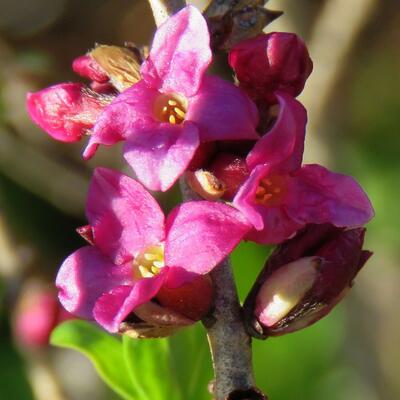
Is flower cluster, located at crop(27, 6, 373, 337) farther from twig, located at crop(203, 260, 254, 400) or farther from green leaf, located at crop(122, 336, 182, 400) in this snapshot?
green leaf, located at crop(122, 336, 182, 400)

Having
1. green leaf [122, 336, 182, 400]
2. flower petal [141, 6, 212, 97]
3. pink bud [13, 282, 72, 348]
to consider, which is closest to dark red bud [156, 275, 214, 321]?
flower petal [141, 6, 212, 97]

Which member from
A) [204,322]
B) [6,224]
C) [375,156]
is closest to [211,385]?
[204,322]

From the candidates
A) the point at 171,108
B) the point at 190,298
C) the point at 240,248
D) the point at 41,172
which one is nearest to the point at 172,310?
the point at 190,298

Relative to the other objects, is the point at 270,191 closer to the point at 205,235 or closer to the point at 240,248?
the point at 205,235

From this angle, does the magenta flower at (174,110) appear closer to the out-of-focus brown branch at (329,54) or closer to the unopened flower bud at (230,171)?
the unopened flower bud at (230,171)

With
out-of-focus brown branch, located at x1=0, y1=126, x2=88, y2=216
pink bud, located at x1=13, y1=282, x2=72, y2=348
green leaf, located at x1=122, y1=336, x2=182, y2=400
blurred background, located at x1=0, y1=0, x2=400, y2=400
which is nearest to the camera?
green leaf, located at x1=122, y1=336, x2=182, y2=400

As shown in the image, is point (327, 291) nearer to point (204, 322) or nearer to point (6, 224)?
point (204, 322)
